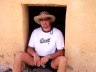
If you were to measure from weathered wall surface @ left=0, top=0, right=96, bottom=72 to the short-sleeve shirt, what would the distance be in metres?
0.13

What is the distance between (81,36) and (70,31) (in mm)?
189

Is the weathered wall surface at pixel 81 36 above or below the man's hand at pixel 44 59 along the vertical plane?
above

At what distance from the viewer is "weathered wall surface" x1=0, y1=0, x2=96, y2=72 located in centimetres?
451

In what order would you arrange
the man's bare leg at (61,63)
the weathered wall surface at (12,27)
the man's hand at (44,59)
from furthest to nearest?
the weathered wall surface at (12,27)
the man's hand at (44,59)
the man's bare leg at (61,63)

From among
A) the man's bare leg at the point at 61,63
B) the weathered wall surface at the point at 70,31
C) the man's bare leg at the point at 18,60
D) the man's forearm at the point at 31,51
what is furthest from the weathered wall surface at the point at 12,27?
the man's bare leg at the point at 61,63

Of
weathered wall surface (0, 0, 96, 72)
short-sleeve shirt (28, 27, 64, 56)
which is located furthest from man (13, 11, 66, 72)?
weathered wall surface (0, 0, 96, 72)

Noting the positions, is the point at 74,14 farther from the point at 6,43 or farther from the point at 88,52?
the point at 6,43

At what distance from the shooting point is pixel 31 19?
565 cm

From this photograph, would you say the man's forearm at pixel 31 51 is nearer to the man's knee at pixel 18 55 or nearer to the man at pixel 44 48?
the man at pixel 44 48

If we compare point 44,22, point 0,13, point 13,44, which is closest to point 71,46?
point 44,22

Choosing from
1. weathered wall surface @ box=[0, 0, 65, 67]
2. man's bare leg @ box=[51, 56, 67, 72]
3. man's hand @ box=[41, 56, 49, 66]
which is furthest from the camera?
weathered wall surface @ box=[0, 0, 65, 67]

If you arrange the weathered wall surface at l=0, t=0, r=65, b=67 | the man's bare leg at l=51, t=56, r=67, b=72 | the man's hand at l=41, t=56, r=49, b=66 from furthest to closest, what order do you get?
the weathered wall surface at l=0, t=0, r=65, b=67
the man's hand at l=41, t=56, r=49, b=66
the man's bare leg at l=51, t=56, r=67, b=72

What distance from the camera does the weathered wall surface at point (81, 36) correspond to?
14.7 ft

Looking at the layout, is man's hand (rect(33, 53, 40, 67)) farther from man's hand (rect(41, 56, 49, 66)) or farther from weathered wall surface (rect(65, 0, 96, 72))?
weathered wall surface (rect(65, 0, 96, 72))
